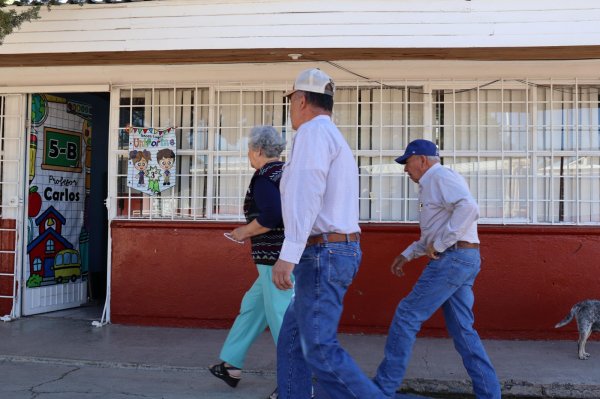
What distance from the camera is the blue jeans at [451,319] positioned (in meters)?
3.73

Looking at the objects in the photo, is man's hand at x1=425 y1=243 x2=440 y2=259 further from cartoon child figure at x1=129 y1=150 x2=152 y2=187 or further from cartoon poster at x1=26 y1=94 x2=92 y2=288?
cartoon poster at x1=26 y1=94 x2=92 y2=288

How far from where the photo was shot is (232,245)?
20.1 feet

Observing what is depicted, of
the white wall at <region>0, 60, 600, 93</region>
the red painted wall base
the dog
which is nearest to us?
the dog

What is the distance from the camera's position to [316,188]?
2.86 metres

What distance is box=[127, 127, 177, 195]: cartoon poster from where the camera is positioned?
21.0ft

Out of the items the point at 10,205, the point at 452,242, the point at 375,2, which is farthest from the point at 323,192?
the point at 10,205

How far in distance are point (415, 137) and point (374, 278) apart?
1.52 m

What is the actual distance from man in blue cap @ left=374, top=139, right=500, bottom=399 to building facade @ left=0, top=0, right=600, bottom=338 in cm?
184

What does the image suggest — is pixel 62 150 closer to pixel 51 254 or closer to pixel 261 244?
pixel 51 254

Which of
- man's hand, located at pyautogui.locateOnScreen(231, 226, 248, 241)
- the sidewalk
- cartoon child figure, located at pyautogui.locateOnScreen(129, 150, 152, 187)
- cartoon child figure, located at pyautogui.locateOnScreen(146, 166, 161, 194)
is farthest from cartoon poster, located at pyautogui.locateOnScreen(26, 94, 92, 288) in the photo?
man's hand, located at pyautogui.locateOnScreen(231, 226, 248, 241)

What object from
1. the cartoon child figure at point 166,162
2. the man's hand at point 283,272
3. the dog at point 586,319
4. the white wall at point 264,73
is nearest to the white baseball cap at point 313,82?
the man's hand at point 283,272

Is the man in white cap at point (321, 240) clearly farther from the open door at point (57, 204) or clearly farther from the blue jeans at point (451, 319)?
the open door at point (57, 204)

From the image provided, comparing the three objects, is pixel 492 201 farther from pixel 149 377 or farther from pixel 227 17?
pixel 149 377

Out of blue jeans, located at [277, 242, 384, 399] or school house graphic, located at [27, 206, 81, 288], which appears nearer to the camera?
blue jeans, located at [277, 242, 384, 399]
